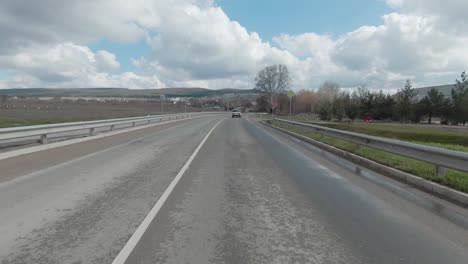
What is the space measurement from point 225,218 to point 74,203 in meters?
2.75

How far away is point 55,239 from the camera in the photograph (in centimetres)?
455

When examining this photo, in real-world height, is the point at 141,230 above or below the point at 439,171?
below

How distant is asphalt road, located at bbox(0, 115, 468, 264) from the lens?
4195 millimetres

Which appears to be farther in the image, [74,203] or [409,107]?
[409,107]

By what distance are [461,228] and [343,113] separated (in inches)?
2423

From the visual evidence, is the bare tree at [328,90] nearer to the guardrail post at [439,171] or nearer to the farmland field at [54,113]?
the farmland field at [54,113]

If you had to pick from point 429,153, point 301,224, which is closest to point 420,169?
point 429,153

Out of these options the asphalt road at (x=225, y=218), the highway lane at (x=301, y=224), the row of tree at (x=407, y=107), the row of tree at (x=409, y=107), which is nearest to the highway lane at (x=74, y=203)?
the asphalt road at (x=225, y=218)

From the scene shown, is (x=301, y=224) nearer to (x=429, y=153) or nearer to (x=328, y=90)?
(x=429, y=153)

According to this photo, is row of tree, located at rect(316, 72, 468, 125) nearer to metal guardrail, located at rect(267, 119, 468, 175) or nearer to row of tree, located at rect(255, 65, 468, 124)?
row of tree, located at rect(255, 65, 468, 124)

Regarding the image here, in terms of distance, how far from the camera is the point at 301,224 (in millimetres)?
5270

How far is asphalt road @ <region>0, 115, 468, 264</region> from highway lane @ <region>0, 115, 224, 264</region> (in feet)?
0.06

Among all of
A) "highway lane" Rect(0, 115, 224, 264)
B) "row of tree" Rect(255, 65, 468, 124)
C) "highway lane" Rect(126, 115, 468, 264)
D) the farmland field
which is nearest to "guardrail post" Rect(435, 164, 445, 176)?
"highway lane" Rect(126, 115, 468, 264)

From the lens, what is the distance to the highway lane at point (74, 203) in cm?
427
